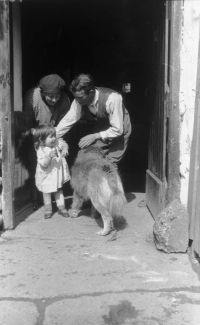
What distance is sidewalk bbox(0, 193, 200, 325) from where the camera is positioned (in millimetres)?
3281

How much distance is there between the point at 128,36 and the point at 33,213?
5.00 metres

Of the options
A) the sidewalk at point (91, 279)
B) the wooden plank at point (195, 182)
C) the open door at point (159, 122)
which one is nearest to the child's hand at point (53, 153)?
the sidewalk at point (91, 279)

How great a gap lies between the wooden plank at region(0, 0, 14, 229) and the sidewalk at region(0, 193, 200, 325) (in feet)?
1.02

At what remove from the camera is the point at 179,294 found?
3.58m

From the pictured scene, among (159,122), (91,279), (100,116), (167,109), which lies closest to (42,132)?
(100,116)

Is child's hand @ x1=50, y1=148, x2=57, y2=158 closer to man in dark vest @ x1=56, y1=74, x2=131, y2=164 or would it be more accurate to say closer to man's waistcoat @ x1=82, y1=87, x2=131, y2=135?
man in dark vest @ x1=56, y1=74, x2=131, y2=164

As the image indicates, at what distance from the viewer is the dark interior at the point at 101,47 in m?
7.53

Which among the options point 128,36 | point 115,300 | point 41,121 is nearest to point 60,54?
point 128,36

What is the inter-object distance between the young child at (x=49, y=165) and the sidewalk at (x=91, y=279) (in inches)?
16.3

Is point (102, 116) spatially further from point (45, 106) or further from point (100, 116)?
point (45, 106)

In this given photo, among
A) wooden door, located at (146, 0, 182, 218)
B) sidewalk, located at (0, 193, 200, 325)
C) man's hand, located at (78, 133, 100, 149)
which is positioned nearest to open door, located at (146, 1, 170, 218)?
wooden door, located at (146, 0, 182, 218)

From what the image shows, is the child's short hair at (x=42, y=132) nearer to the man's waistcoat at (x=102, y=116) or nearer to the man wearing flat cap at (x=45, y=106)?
the man wearing flat cap at (x=45, y=106)

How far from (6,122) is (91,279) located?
1962 millimetres

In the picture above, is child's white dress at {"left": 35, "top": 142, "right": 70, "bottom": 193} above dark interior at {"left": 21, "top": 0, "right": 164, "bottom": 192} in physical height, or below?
below
